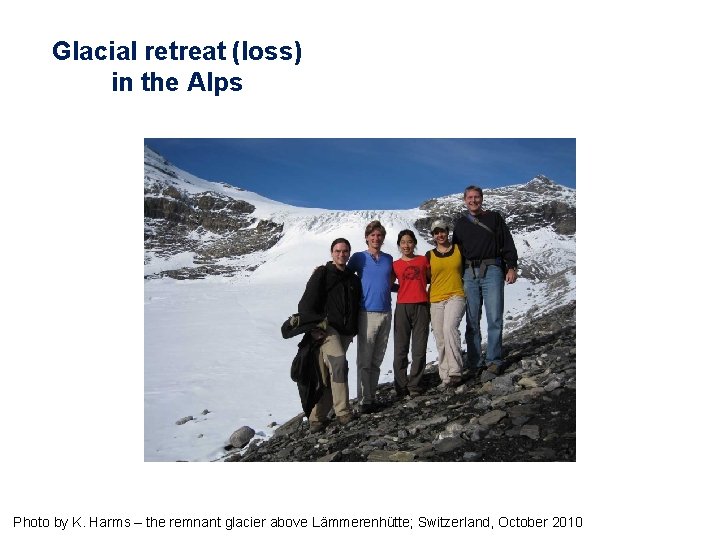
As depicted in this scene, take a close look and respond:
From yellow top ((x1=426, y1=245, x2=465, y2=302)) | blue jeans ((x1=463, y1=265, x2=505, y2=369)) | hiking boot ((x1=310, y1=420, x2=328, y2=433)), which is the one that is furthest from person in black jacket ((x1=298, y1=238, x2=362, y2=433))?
blue jeans ((x1=463, y1=265, x2=505, y2=369))

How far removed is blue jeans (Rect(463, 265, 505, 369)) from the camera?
20.2 ft

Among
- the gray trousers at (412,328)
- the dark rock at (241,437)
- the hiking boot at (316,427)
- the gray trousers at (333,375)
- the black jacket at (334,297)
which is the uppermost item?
the black jacket at (334,297)

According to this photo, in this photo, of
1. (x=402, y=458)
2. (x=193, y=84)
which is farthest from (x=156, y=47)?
(x=402, y=458)

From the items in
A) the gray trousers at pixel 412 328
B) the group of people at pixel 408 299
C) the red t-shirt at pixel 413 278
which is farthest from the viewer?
the gray trousers at pixel 412 328

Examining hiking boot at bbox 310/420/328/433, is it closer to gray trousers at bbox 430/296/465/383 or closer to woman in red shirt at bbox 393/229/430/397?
woman in red shirt at bbox 393/229/430/397

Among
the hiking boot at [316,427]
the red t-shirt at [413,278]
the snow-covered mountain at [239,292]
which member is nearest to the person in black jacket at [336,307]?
the hiking boot at [316,427]

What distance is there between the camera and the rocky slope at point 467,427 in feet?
17.2

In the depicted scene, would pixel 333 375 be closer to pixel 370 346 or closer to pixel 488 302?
pixel 370 346

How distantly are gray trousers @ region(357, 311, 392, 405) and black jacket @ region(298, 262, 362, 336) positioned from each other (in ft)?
0.57

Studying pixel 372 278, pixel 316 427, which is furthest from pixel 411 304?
pixel 316 427

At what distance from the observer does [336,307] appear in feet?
18.8

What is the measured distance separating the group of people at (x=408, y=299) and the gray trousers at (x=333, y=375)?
0.01 meters

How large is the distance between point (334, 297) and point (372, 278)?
0.48m

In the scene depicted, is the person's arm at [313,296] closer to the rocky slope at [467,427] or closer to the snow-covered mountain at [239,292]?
the rocky slope at [467,427]
